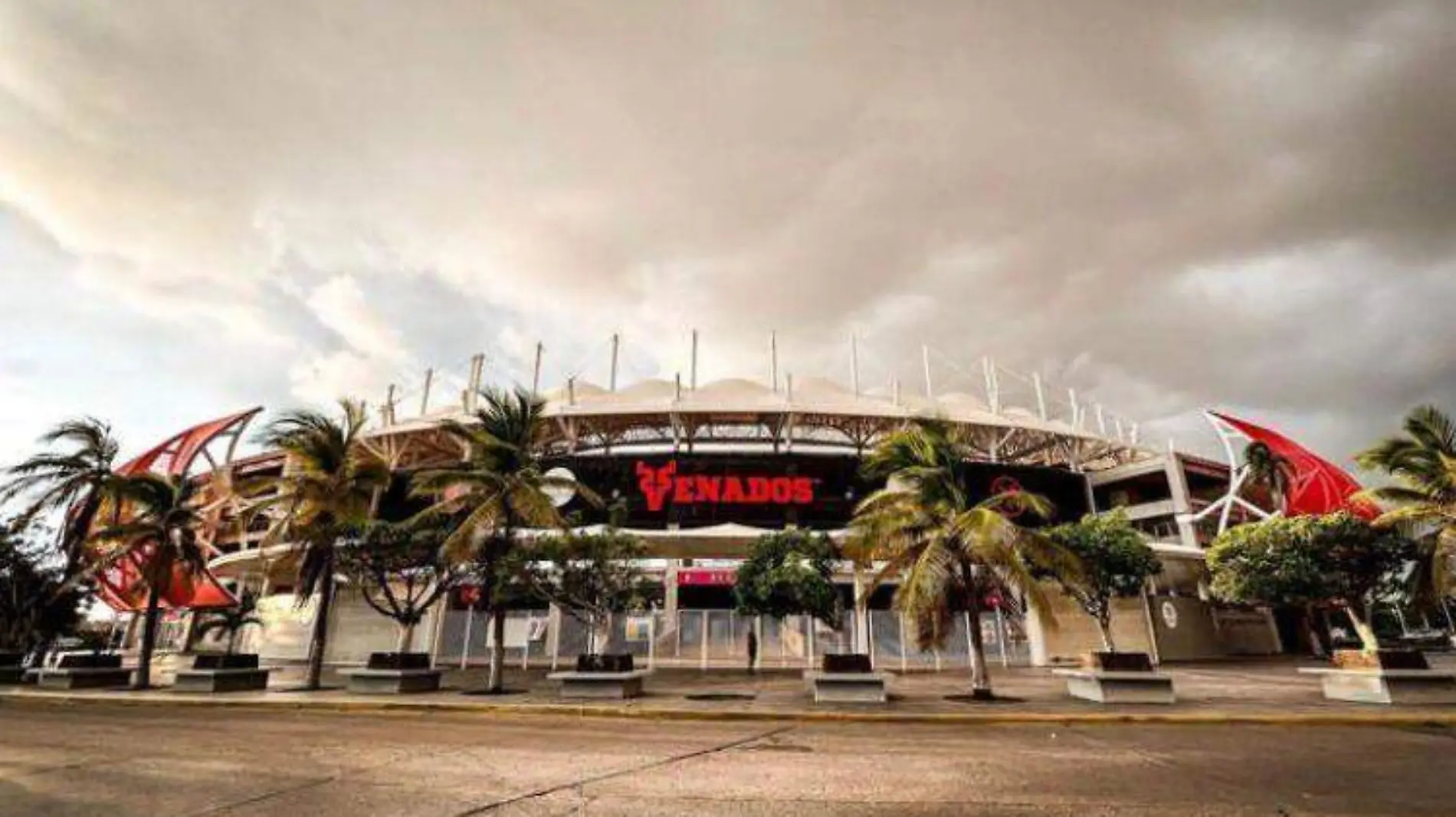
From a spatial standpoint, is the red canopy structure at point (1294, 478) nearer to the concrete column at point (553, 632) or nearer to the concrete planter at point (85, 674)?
the concrete column at point (553, 632)

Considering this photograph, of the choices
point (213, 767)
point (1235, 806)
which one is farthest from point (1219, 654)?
point (213, 767)

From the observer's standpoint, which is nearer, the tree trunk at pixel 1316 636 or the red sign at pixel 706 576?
the red sign at pixel 706 576

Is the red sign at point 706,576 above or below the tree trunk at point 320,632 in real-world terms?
above

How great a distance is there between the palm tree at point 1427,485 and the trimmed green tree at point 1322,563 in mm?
4628

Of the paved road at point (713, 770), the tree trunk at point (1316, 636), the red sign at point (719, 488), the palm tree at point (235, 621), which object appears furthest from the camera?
the tree trunk at point (1316, 636)

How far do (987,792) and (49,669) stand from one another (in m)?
31.5

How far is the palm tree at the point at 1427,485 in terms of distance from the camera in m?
20.4

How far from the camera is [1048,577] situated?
28625mm

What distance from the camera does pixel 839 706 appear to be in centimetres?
1628

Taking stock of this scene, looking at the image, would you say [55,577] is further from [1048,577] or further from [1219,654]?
[1219,654]

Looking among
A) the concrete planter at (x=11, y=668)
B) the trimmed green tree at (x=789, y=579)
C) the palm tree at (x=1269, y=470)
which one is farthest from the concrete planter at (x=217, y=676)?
the palm tree at (x=1269, y=470)

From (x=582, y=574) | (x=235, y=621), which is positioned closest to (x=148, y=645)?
(x=582, y=574)

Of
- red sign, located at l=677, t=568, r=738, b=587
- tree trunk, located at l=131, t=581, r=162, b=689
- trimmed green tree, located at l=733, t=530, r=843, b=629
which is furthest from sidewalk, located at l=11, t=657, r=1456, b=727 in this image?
red sign, located at l=677, t=568, r=738, b=587

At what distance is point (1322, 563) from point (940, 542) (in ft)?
70.6
